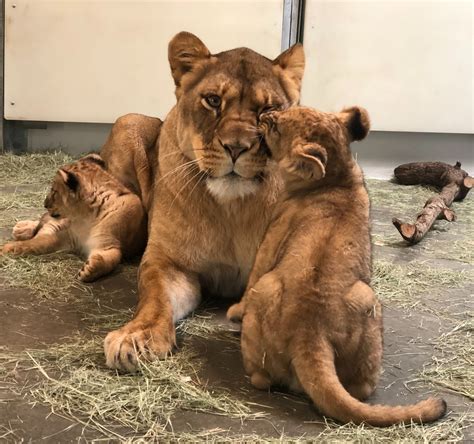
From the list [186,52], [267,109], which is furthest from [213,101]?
[186,52]

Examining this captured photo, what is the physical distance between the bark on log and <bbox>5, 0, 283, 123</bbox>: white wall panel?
66.3 inches

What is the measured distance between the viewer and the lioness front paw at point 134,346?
2.20 m

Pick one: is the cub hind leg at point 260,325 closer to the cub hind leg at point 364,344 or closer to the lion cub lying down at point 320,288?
the lion cub lying down at point 320,288

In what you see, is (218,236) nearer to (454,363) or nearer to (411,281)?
(454,363)

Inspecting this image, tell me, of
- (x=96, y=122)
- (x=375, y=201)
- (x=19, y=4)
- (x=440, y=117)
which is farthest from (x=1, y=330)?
(x=440, y=117)

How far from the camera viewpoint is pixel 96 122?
21.2 ft

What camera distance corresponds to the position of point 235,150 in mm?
2484

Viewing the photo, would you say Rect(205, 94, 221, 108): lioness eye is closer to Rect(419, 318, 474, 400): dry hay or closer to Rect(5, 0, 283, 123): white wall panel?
Rect(419, 318, 474, 400): dry hay

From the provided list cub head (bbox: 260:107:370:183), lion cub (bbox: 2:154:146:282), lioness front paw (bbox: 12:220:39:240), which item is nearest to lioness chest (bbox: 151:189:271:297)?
cub head (bbox: 260:107:370:183)

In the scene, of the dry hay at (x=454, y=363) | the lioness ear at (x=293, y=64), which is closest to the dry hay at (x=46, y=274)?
the lioness ear at (x=293, y=64)

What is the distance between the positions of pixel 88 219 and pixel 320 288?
188 cm

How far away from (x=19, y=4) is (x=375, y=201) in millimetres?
3711

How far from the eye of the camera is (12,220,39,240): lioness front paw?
378cm

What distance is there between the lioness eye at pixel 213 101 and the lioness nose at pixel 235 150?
26cm
